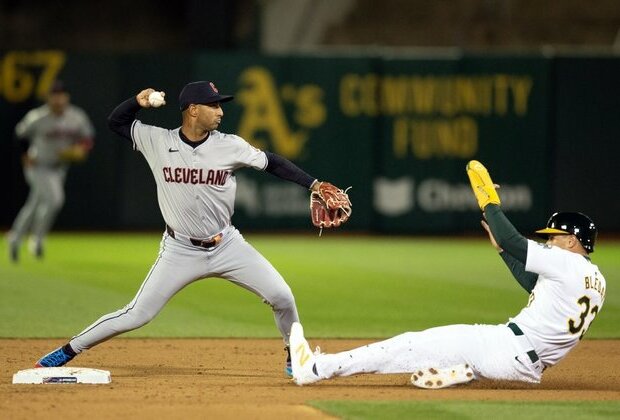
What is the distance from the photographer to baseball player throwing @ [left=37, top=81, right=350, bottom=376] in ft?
26.5

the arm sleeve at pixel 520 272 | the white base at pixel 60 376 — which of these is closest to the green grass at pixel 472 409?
the arm sleeve at pixel 520 272

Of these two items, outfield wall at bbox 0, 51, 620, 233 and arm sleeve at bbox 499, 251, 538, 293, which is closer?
arm sleeve at bbox 499, 251, 538, 293

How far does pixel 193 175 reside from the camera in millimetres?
8078

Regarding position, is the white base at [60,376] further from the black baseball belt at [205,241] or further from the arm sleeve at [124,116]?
the arm sleeve at [124,116]

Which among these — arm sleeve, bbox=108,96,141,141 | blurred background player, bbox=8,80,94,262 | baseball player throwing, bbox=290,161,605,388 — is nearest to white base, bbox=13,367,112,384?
baseball player throwing, bbox=290,161,605,388

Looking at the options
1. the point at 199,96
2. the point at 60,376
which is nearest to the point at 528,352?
the point at 199,96

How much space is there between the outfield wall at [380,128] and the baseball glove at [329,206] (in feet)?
43.3

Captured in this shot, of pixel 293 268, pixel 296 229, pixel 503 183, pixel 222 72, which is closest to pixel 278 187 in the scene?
pixel 296 229

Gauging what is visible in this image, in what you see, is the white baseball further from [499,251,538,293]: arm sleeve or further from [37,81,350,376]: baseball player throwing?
[499,251,538,293]: arm sleeve

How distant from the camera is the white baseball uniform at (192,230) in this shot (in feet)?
26.5

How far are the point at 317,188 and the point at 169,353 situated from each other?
221 cm

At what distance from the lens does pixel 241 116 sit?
Answer: 21.5 m

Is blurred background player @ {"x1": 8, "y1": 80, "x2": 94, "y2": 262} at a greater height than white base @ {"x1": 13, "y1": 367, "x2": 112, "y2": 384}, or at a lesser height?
greater

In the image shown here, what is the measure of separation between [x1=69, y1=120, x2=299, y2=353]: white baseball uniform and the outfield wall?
13.3 meters
